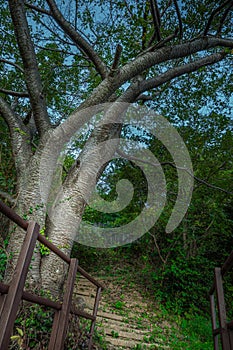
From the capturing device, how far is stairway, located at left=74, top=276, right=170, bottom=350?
3.89 m

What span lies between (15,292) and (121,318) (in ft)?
14.2

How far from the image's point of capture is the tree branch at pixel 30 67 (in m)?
3.96

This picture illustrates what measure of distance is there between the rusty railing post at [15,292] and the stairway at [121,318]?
9.94ft

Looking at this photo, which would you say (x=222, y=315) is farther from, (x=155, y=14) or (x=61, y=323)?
(x=155, y=14)

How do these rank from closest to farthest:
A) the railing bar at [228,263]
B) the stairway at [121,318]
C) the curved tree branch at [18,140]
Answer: the railing bar at [228,263]
the curved tree branch at [18,140]
the stairway at [121,318]

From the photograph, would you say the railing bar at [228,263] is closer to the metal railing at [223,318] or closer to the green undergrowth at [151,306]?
the metal railing at [223,318]

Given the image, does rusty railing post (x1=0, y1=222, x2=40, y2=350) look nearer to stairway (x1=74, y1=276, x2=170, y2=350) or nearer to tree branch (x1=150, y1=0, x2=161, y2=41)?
stairway (x1=74, y1=276, x2=170, y2=350)

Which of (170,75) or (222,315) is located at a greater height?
(170,75)

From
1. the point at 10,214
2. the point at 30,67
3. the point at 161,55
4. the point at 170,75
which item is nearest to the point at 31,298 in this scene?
the point at 10,214

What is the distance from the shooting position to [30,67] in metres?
4.12

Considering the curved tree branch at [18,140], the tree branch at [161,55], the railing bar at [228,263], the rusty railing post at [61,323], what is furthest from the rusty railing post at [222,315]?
the tree branch at [161,55]

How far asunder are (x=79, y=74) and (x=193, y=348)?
6.64 metres

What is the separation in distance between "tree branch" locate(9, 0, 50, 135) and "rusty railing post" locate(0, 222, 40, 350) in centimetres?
289

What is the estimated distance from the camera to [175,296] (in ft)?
19.6
